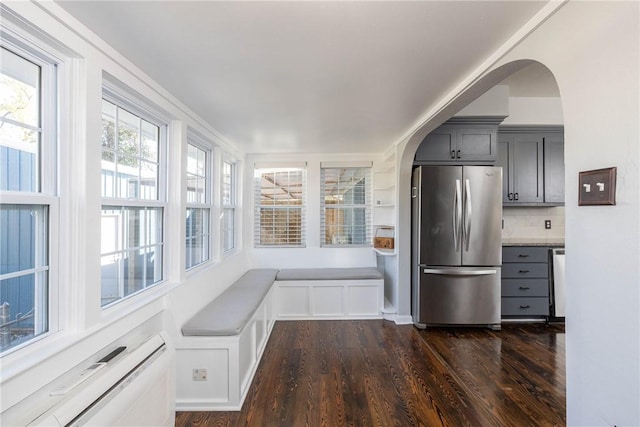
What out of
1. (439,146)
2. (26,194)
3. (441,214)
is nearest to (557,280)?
(441,214)

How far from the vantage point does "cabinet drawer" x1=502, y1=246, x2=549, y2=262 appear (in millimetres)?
3547

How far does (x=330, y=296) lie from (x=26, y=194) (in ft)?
10.5

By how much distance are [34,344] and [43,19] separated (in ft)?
4.41

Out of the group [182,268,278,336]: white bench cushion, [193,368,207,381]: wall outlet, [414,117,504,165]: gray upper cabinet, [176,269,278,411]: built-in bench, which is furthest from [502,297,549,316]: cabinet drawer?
[193,368,207,381]: wall outlet

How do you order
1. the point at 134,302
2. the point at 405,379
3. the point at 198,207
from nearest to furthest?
the point at 134,302
the point at 405,379
the point at 198,207

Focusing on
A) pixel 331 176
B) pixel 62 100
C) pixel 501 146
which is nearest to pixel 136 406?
pixel 62 100

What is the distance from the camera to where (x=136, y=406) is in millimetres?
1426

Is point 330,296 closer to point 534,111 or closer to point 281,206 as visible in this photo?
point 281,206

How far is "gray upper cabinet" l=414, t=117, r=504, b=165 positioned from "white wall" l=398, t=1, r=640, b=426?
2.16 meters

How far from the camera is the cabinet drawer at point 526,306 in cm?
356

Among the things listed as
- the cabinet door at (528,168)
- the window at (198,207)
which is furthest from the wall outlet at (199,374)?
the cabinet door at (528,168)

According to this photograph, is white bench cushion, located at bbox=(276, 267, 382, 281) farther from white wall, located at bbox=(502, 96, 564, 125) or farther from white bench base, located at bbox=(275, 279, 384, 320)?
white wall, located at bbox=(502, 96, 564, 125)

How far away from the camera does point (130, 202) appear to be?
72.1 inches

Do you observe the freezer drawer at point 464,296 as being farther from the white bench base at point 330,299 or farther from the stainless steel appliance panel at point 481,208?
the white bench base at point 330,299
